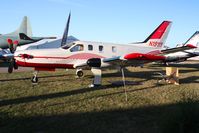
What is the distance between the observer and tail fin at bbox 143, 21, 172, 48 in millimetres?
21719

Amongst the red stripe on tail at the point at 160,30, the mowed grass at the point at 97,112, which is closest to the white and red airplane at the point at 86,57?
the mowed grass at the point at 97,112

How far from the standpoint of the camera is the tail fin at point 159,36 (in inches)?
855

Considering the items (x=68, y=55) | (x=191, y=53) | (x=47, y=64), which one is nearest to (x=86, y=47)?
(x=68, y=55)

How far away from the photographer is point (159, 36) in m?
22.3

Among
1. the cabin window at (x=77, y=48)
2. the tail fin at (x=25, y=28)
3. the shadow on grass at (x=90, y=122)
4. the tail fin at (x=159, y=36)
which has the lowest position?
the shadow on grass at (x=90, y=122)

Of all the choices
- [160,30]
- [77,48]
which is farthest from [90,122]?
[160,30]

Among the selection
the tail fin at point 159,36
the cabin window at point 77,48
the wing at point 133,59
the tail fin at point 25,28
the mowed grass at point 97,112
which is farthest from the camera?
the tail fin at point 25,28

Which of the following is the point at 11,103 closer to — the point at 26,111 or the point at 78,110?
the point at 26,111

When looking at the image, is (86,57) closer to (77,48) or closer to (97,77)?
(77,48)

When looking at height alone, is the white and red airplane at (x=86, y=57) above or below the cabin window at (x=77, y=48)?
below

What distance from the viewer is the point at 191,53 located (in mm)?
27297

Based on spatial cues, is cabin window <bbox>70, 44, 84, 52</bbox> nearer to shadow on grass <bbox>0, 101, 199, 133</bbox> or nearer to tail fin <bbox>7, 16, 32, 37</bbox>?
shadow on grass <bbox>0, 101, 199, 133</bbox>

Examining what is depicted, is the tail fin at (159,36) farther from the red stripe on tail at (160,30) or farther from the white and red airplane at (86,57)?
the white and red airplane at (86,57)

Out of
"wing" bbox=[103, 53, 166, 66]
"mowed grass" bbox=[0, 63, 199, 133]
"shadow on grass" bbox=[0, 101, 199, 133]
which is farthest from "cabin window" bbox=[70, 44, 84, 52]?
"shadow on grass" bbox=[0, 101, 199, 133]
